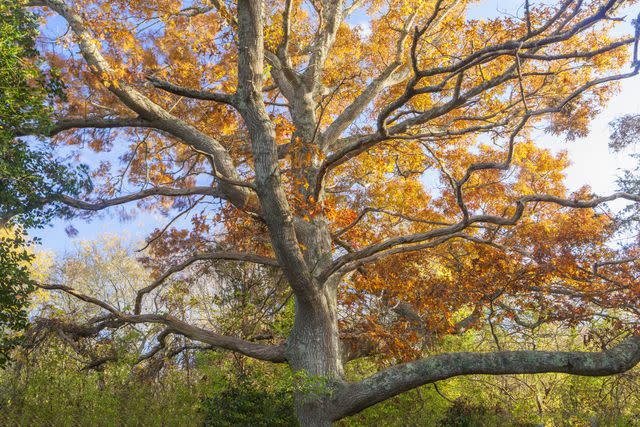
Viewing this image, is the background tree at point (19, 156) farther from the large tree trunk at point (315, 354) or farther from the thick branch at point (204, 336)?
the large tree trunk at point (315, 354)

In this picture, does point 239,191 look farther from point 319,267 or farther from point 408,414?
point 408,414

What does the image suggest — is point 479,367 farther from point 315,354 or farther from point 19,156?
point 19,156

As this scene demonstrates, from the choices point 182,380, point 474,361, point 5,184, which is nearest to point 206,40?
point 5,184

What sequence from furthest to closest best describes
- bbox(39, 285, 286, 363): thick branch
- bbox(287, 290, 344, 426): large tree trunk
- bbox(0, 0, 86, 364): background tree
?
bbox(39, 285, 286, 363): thick branch
bbox(287, 290, 344, 426): large tree trunk
bbox(0, 0, 86, 364): background tree

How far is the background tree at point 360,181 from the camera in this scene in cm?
566

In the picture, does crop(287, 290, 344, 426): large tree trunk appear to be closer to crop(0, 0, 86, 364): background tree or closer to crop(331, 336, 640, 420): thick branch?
crop(331, 336, 640, 420): thick branch

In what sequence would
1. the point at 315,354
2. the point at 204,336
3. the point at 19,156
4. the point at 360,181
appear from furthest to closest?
the point at 360,181 < the point at 204,336 < the point at 315,354 < the point at 19,156

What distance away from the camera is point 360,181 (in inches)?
450

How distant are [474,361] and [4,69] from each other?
666 centimetres

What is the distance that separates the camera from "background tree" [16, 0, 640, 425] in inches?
223

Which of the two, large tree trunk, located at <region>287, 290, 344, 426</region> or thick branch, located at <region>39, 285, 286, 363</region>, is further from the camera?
thick branch, located at <region>39, 285, 286, 363</region>

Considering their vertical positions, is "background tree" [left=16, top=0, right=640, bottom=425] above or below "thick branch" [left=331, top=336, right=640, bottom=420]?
above

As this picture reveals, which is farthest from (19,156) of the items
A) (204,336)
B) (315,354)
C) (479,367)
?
(479,367)

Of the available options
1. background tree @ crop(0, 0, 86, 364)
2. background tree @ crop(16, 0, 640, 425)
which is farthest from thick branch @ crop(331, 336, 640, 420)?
background tree @ crop(0, 0, 86, 364)
